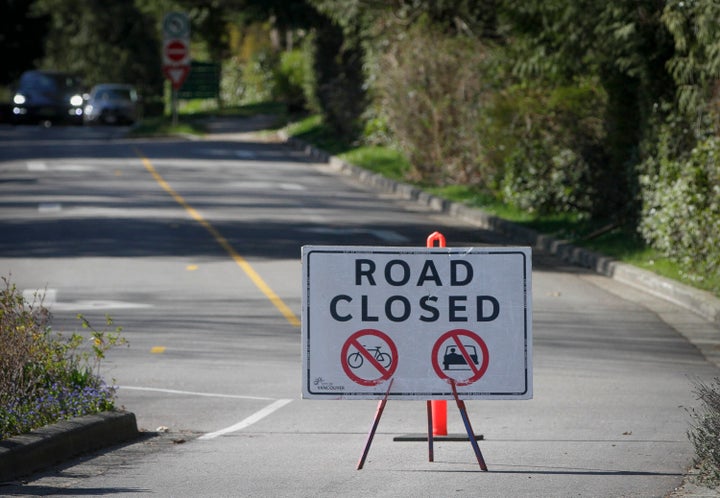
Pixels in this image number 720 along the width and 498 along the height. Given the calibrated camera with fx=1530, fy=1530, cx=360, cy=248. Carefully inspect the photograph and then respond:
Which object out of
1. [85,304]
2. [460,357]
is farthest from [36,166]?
[460,357]

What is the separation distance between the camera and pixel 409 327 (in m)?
8.04

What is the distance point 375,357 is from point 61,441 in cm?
183

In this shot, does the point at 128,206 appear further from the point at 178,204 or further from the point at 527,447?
the point at 527,447

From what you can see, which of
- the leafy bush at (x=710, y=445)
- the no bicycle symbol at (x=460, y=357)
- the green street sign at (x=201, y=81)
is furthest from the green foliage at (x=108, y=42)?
the leafy bush at (x=710, y=445)

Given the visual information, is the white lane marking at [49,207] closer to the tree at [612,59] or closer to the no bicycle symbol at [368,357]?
the tree at [612,59]

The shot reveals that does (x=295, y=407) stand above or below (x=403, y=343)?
below

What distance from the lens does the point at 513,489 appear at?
24.4ft

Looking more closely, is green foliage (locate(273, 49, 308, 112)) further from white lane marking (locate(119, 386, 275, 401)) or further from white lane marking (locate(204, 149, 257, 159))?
white lane marking (locate(119, 386, 275, 401))

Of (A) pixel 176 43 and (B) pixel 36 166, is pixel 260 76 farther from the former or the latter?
(B) pixel 36 166

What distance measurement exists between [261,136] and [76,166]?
15.5 metres

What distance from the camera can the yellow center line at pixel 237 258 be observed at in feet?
50.4

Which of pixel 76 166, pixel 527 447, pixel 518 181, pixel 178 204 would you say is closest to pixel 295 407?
pixel 527 447

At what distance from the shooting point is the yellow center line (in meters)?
15.4

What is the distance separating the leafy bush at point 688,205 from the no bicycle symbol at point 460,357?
825 centimetres
